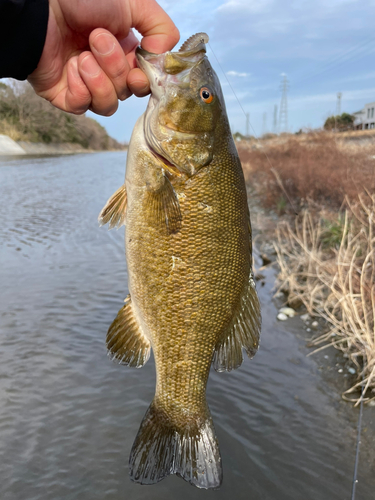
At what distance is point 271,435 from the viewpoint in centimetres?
436

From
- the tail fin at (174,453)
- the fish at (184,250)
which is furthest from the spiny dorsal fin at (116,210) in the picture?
the tail fin at (174,453)

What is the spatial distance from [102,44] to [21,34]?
436 mm

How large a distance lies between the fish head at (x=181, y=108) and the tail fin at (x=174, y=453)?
4.52ft

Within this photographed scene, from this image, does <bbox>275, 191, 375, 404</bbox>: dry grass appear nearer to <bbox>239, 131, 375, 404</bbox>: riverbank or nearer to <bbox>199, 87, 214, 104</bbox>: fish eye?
<bbox>239, 131, 375, 404</bbox>: riverbank

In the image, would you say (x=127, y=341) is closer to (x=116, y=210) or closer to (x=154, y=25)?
(x=116, y=210)

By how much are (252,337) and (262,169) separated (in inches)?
679

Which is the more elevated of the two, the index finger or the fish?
the index finger

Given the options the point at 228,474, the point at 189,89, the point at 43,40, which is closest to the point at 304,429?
the point at 228,474

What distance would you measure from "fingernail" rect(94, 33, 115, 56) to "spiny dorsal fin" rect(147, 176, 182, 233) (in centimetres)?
72

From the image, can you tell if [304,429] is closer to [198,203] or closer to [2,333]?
[198,203]

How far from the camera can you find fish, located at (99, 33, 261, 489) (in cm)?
193

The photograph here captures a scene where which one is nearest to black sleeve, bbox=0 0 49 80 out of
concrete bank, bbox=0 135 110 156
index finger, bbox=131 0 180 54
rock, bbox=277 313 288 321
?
index finger, bbox=131 0 180 54

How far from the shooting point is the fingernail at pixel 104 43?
193cm

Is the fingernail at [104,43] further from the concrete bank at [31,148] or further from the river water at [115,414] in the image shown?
the concrete bank at [31,148]
